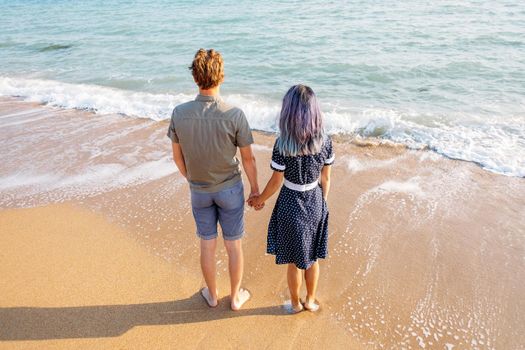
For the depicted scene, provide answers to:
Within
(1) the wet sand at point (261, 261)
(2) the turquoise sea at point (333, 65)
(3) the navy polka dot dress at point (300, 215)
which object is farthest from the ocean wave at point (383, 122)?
(3) the navy polka dot dress at point (300, 215)

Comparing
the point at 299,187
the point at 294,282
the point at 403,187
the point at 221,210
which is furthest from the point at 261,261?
→ the point at 403,187

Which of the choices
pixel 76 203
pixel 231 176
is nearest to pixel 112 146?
pixel 76 203

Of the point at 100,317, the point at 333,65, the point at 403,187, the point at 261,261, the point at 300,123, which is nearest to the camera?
the point at 300,123

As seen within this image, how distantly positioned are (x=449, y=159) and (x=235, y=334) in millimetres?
4368

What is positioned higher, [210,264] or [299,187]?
[299,187]

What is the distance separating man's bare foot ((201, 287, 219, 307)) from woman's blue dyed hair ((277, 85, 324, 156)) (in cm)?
148

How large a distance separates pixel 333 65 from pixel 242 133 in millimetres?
9162

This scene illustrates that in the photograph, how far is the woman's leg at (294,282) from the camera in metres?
3.02

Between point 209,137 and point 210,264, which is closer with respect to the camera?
point 209,137

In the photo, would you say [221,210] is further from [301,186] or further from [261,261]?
[261,261]

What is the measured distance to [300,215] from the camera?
2.79 metres

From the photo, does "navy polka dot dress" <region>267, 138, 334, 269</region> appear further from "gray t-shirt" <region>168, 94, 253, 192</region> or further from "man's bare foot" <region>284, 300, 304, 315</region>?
"man's bare foot" <region>284, 300, 304, 315</region>

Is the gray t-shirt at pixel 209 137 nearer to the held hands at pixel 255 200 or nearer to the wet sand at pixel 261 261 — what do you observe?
the held hands at pixel 255 200

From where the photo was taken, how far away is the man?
255cm
